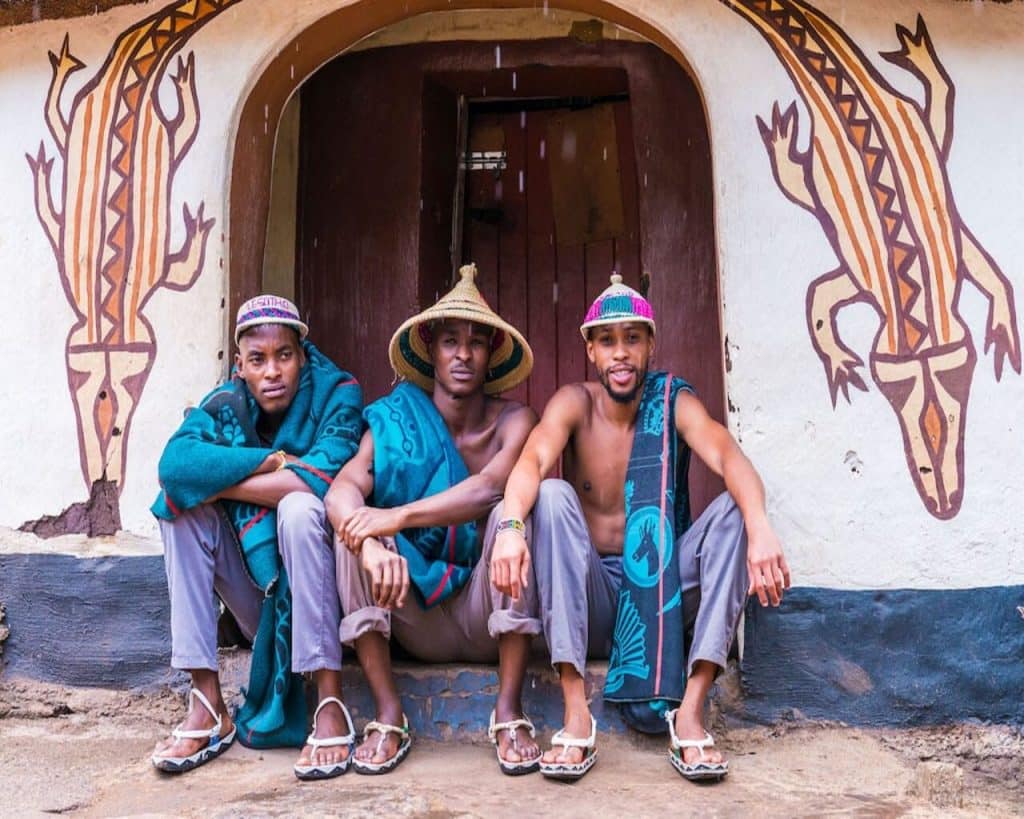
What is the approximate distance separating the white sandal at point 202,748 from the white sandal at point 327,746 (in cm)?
27

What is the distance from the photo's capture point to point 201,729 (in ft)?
10.4

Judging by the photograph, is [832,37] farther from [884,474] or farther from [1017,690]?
[1017,690]

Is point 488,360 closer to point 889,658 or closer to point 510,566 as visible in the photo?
point 510,566

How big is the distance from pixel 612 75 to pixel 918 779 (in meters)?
2.93

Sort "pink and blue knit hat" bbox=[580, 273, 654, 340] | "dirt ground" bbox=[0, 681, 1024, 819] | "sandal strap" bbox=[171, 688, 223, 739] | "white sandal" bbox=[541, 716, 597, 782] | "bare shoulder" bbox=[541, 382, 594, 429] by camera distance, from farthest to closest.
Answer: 1. "bare shoulder" bbox=[541, 382, 594, 429]
2. "pink and blue knit hat" bbox=[580, 273, 654, 340]
3. "sandal strap" bbox=[171, 688, 223, 739]
4. "white sandal" bbox=[541, 716, 597, 782]
5. "dirt ground" bbox=[0, 681, 1024, 819]

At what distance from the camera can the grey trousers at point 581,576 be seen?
3.05 meters

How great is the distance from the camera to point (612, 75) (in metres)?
4.66

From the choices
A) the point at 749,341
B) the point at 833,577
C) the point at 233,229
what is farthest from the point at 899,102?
the point at 233,229

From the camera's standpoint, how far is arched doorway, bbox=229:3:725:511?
4.42 m

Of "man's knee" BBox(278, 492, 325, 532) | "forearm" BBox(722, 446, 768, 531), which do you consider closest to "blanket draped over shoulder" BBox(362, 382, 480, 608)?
"man's knee" BBox(278, 492, 325, 532)

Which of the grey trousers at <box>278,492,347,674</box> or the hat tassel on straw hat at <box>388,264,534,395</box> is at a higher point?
the hat tassel on straw hat at <box>388,264,534,395</box>

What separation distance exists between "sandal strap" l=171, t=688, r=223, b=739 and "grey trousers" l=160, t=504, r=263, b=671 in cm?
9

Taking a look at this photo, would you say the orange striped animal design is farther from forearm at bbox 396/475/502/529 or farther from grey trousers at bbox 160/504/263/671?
forearm at bbox 396/475/502/529

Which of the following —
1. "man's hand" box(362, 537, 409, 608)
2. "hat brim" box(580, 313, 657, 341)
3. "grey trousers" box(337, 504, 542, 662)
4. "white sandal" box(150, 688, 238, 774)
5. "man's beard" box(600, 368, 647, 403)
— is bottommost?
"white sandal" box(150, 688, 238, 774)
